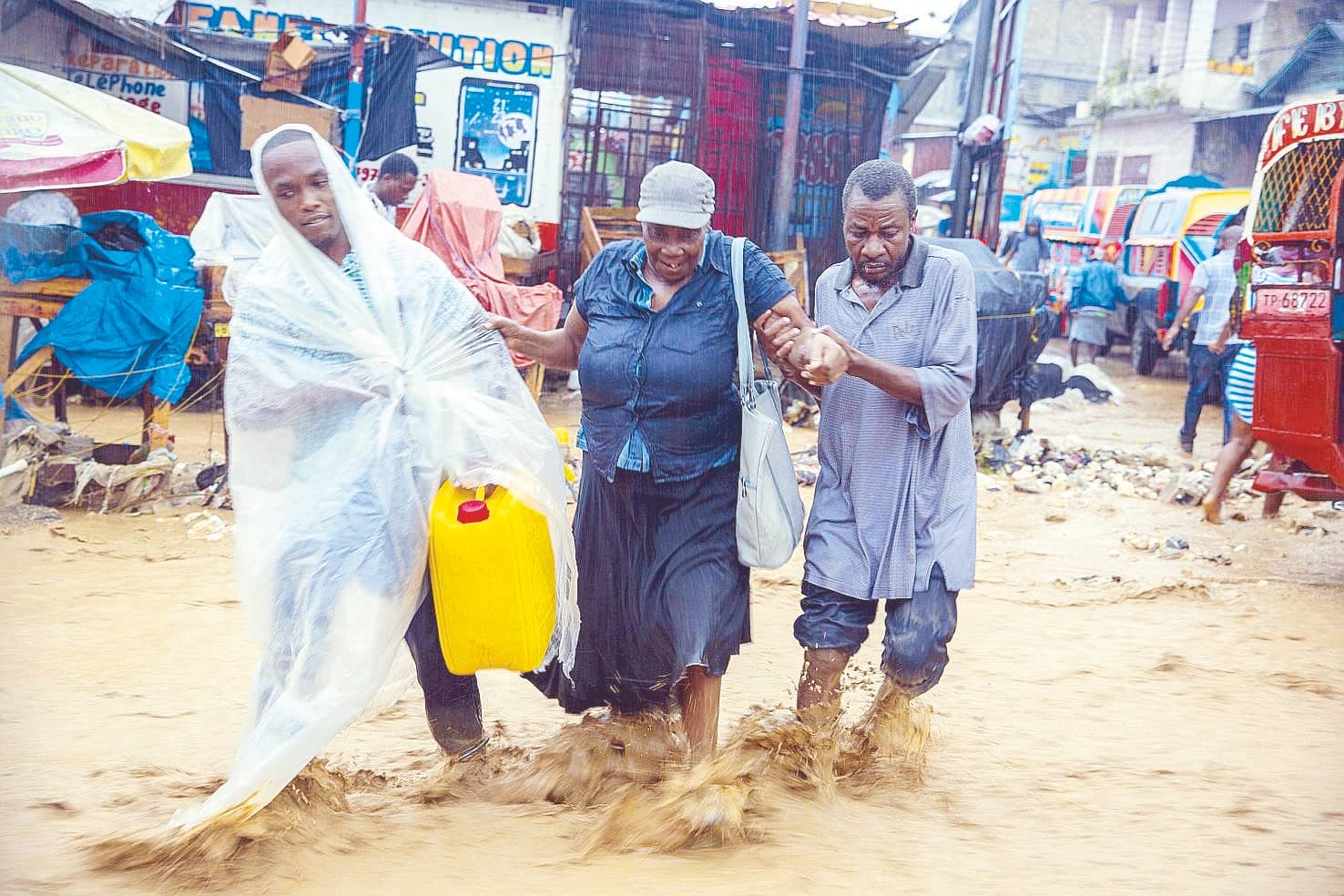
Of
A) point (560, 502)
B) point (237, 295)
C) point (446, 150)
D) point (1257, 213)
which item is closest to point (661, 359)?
point (560, 502)

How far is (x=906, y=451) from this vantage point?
126 inches

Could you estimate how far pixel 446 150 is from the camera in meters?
11.7

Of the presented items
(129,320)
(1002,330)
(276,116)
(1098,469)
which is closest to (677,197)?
(129,320)

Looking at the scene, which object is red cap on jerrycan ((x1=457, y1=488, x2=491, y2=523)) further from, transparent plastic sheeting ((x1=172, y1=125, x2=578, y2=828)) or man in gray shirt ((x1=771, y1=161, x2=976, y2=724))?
man in gray shirt ((x1=771, y1=161, x2=976, y2=724))

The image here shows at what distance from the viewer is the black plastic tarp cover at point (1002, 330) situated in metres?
8.99

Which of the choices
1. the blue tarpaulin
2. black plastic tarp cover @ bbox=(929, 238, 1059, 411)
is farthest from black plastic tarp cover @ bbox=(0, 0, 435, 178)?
black plastic tarp cover @ bbox=(929, 238, 1059, 411)

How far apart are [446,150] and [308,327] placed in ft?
30.8

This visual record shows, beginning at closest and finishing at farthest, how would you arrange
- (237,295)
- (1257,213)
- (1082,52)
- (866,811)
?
(237,295) → (866,811) → (1257,213) → (1082,52)

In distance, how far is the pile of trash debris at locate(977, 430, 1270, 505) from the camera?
28.4 ft

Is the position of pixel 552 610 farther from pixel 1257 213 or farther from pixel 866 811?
pixel 1257 213

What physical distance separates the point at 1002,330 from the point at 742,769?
22.0ft

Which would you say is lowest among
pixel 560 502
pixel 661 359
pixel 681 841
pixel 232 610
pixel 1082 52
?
pixel 232 610

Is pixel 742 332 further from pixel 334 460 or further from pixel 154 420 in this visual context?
pixel 154 420

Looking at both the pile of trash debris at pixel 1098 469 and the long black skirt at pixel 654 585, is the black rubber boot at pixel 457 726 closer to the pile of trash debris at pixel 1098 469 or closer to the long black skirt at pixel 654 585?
the long black skirt at pixel 654 585
